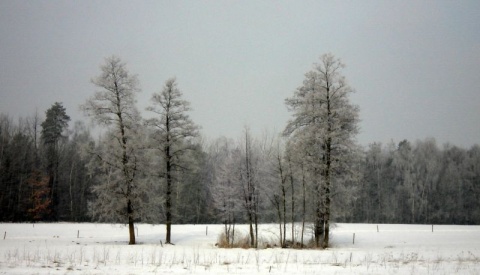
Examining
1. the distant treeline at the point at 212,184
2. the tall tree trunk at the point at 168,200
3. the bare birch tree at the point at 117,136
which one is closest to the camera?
the bare birch tree at the point at 117,136

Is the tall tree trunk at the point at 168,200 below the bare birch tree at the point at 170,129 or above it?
below

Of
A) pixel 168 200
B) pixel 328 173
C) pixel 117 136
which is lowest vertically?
pixel 168 200

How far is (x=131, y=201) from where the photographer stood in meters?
32.9

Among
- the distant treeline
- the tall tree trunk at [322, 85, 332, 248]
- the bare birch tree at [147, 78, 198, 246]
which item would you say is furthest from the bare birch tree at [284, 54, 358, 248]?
the distant treeline

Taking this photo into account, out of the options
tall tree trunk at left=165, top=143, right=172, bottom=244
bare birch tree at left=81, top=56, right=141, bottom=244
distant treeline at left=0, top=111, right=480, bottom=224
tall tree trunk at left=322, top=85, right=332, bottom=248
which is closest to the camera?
tall tree trunk at left=322, top=85, right=332, bottom=248

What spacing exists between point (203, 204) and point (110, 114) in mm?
46372

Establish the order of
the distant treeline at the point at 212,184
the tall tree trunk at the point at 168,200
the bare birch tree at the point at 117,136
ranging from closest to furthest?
the bare birch tree at the point at 117,136 → the tall tree trunk at the point at 168,200 → the distant treeline at the point at 212,184

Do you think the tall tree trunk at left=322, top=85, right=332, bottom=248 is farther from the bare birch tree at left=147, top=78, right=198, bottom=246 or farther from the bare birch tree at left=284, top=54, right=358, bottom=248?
the bare birch tree at left=147, top=78, right=198, bottom=246

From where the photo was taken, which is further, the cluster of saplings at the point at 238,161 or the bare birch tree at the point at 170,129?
the bare birch tree at the point at 170,129

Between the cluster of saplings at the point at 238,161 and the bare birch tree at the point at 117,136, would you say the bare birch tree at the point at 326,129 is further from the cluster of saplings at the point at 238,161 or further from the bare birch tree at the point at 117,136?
the bare birch tree at the point at 117,136

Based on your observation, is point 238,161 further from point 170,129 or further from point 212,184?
point 212,184

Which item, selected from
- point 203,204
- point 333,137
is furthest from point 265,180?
point 203,204

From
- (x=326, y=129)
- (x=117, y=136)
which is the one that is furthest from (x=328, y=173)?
(x=117, y=136)

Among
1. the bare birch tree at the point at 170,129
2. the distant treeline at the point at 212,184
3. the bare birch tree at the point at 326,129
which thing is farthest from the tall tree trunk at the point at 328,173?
the distant treeline at the point at 212,184
